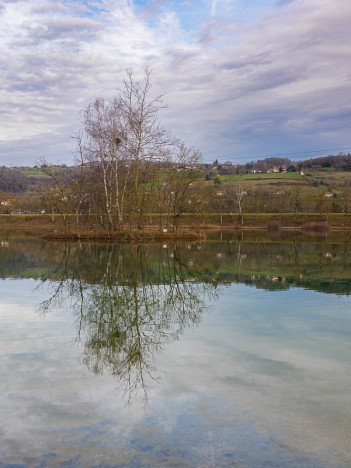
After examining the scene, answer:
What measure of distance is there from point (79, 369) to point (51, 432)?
6.38 ft

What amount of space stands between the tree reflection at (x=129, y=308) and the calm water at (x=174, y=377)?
43 millimetres

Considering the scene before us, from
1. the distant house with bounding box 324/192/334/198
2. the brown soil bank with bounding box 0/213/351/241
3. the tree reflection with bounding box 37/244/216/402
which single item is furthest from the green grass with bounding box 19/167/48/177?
the tree reflection with bounding box 37/244/216/402

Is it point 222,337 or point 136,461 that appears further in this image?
point 222,337

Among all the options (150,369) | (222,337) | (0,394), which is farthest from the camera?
(222,337)

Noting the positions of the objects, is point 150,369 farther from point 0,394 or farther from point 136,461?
point 136,461

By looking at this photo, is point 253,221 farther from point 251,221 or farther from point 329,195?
point 329,195

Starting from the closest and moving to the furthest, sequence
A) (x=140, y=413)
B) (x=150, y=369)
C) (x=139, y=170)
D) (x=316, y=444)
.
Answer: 1. (x=316, y=444)
2. (x=140, y=413)
3. (x=150, y=369)
4. (x=139, y=170)

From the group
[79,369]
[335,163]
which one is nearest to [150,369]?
[79,369]

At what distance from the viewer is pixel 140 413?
5.28 meters

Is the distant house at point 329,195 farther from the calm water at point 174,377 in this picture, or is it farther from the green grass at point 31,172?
the green grass at point 31,172

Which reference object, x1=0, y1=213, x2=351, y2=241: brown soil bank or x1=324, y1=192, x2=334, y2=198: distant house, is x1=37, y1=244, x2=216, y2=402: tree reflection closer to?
x1=0, y1=213, x2=351, y2=241: brown soil bank

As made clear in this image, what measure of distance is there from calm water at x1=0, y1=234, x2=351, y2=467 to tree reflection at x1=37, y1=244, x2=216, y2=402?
0.04 m

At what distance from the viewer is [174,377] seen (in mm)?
6441

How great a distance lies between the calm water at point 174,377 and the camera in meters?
4.49
